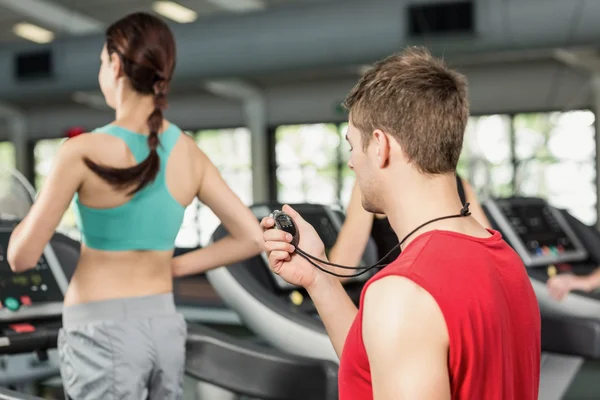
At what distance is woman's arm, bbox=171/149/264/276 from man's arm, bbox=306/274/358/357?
59cm

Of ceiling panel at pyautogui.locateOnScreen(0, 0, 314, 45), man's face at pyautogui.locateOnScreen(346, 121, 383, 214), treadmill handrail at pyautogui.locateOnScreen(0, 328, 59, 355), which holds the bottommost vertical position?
treadmill handrail at pyautogui.locateOnScreen(0, 328, 59, 355)

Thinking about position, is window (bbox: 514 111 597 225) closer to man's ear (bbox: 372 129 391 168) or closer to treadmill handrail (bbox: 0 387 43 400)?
treadmill handrail (bbox: 0 387 43 400)

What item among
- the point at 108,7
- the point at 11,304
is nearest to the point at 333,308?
the point at 11,304

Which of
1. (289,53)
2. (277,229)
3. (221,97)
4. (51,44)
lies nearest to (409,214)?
(277,229)

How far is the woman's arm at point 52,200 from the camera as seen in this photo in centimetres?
144

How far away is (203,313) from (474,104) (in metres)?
8.80

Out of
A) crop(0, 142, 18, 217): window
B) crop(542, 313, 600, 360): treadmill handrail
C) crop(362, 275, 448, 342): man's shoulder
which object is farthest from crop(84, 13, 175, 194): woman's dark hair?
crop(542, 313, 600, 360): treadmill handrail

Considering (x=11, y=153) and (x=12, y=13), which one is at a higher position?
(x=12, y=13)

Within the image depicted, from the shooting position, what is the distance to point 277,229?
1.10m

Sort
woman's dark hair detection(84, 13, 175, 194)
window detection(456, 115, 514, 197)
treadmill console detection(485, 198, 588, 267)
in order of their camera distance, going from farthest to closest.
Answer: window detection(456, 115, 514, 197) → treadmill console detection(485, 198, 588, 267) → woman's dark hair detection(84, 13, 175, 194)

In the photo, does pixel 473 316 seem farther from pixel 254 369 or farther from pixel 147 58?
pixel 254 369

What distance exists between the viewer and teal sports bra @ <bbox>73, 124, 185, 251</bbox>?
59.7 inches

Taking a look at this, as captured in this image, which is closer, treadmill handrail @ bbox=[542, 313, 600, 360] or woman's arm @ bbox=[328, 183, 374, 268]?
woman's arm @ bbox=[328, 183, 374, 268]

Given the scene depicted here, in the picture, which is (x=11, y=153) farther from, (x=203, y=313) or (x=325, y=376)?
(x=325, y=376)
